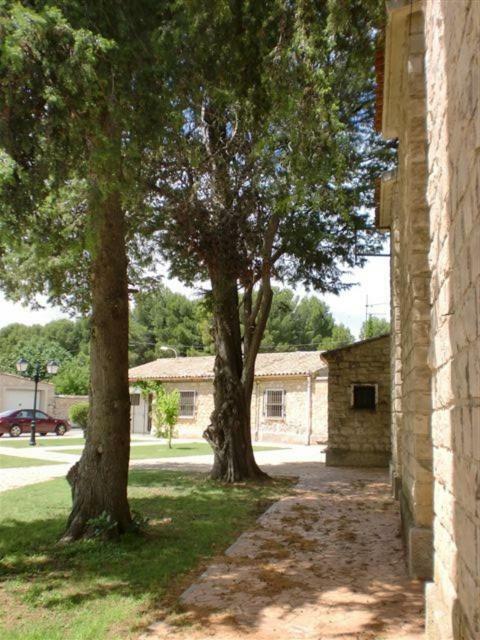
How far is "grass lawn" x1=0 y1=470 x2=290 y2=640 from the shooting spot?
4.79 metres

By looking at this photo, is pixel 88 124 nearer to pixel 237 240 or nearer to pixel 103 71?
pixel 103 71

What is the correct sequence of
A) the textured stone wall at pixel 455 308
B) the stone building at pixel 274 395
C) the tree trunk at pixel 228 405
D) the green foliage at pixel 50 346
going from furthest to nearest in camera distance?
the green foliage at pixel 50 346, the stone building at pixel 274 395, the tree trunk at pixel 228 405, the textured stone wall at pixel 455 308

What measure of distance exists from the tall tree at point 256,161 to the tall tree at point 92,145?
0.64 metres

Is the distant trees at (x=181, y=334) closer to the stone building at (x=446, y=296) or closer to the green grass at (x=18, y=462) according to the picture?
the green grass at (x=18, y=462)

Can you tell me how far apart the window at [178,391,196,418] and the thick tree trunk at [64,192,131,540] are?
23852 mm

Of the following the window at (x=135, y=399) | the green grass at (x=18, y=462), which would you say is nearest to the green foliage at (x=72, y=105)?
the green grass at (x=18, y=462)

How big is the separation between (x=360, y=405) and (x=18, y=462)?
9554 mm

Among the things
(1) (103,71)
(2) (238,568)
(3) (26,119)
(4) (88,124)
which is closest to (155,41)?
(1) (103,71)

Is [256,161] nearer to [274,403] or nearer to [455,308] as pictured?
[455,308]

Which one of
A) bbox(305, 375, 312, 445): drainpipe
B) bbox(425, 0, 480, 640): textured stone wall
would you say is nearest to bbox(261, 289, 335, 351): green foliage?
bbox(305, 375, 312, 445): drainpipe

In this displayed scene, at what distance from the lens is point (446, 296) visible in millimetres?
3363

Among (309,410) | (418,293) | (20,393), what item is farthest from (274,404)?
(418,293)

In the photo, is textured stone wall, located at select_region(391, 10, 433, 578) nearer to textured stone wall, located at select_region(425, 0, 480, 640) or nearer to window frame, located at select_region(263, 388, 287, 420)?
textured stone wall, located at select_region(425, 0, 480, 640)

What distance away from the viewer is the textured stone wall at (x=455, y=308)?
2.48 metres
